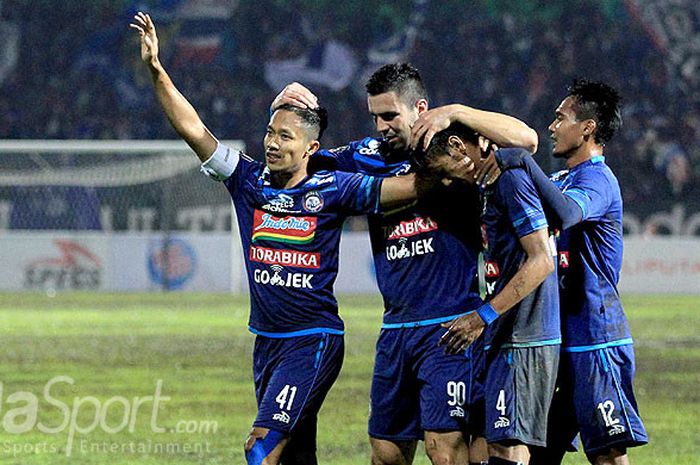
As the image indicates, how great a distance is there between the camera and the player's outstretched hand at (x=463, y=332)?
5316mm

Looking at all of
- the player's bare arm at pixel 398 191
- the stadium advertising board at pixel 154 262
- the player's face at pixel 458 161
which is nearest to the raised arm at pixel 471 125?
the player's face at pixel 458 161

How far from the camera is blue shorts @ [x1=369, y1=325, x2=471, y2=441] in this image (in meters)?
5.77

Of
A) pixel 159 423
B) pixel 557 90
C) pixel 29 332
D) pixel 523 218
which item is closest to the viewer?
pixel 523 218

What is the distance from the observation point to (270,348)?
5.94 m

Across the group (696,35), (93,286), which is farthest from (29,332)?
(696,35)

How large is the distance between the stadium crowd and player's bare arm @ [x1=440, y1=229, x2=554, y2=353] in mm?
27695

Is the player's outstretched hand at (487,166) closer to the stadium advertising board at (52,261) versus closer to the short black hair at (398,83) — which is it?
the short black hair at (398,83)

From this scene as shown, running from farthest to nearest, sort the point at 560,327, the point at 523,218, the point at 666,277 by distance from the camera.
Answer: the point at 666,277
the point at 560,327
the point at 523,218

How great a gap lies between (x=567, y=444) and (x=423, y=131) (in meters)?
1.70

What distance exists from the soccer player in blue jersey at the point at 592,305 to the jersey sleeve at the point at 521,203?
1.08 ft

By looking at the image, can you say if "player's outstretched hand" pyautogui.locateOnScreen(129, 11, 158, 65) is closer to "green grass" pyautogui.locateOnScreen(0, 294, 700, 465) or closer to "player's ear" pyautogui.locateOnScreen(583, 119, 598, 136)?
"player's ear" pyautogui.locateOnScreen(583, 119, 598, 136)

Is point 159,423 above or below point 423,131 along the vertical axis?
below

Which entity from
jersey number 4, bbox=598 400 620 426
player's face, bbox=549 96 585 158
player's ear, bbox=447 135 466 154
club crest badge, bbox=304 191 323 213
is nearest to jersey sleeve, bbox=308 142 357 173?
club crest badge, bbox=304 191 323 213

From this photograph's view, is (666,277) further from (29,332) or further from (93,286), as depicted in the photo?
(29,332)
